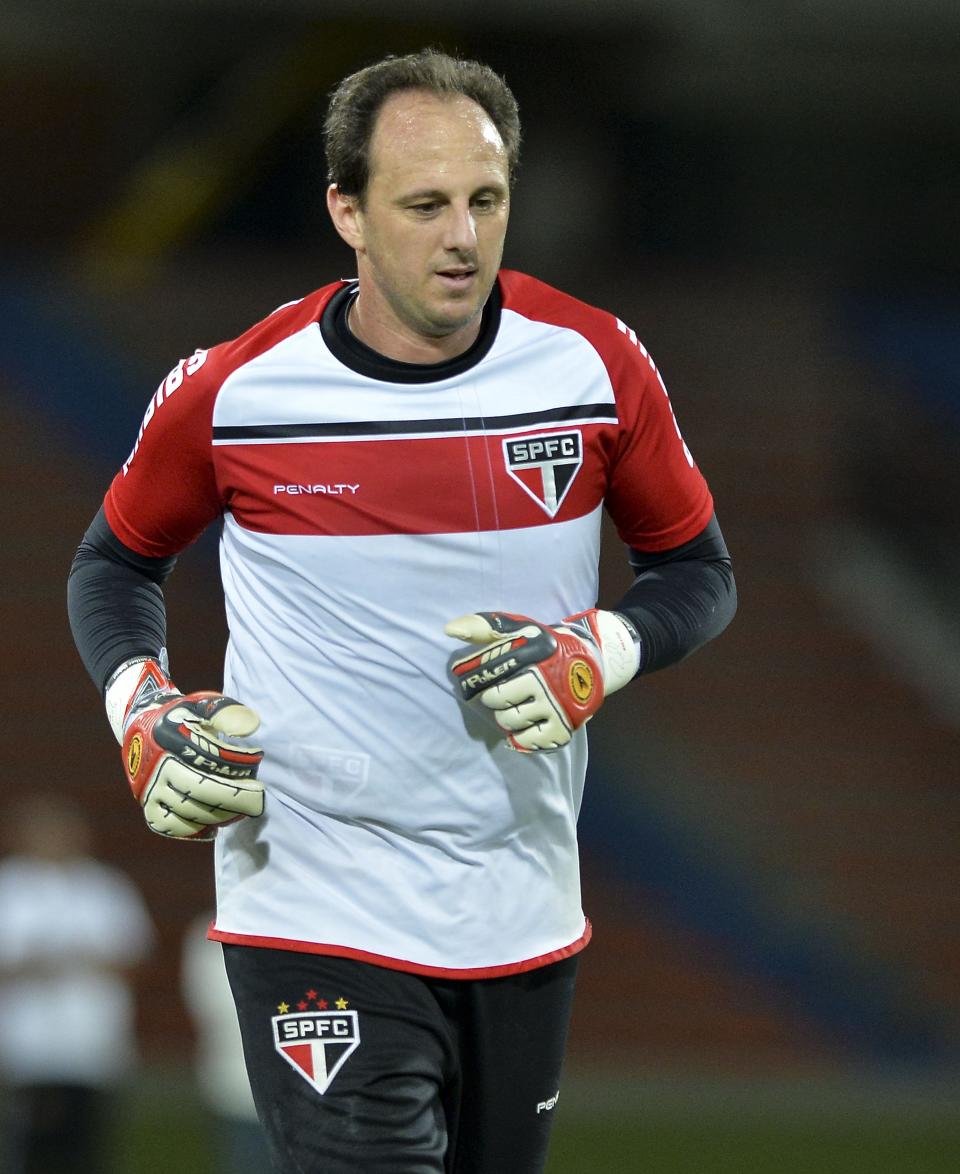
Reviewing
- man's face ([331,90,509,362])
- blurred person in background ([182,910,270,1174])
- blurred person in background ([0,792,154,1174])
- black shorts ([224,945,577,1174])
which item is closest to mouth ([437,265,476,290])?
man's face ([331,90,509,362])

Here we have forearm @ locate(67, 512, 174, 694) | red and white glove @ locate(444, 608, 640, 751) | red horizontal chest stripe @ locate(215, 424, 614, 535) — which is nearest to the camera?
red and white glove @ locate(444, 608, 640, 751)

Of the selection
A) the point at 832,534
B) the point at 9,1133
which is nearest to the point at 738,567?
the point at 832,534

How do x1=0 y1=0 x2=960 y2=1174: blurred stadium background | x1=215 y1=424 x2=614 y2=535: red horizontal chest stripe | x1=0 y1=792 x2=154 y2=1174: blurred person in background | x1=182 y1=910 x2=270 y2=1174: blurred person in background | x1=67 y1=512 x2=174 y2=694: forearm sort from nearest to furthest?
1. x1=215 y1=424 x2=614 y2=535: red horizontal chest stripe
2. x1=67 y1=512 x2=174 y2=694: forearm
3. x1=182 y1=910 x2=270 y2=1174: blurred person in background
4. x1=0 y1=792 x2=154 y2=1174: blurred person in background
5. x1=0 y1=0 x2=960 y2=1174: blurred stadium background

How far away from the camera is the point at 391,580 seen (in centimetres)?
300

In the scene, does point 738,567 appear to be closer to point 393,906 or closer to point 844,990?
point 844,990

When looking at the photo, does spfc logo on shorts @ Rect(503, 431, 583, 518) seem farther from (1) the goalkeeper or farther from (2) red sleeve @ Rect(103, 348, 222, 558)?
(2) red sleeve @ Rect(103, 348, 222, 558)

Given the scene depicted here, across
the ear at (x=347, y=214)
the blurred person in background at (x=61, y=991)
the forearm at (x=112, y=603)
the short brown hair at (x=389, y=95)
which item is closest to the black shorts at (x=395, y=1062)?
the forearm at (x=112, y=603)

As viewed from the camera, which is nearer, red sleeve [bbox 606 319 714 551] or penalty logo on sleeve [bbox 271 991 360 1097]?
penalty logo on sleeve [bbox 271 991 360 1097]

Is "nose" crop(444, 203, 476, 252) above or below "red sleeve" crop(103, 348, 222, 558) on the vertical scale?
above

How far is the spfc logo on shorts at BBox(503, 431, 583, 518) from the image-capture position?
9.93ft

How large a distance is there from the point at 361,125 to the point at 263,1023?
4.76 feet

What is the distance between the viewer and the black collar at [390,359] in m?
3.04

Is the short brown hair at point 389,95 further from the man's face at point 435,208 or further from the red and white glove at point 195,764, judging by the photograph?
the red and white glove at point 195,764

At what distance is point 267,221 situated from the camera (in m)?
12.9
